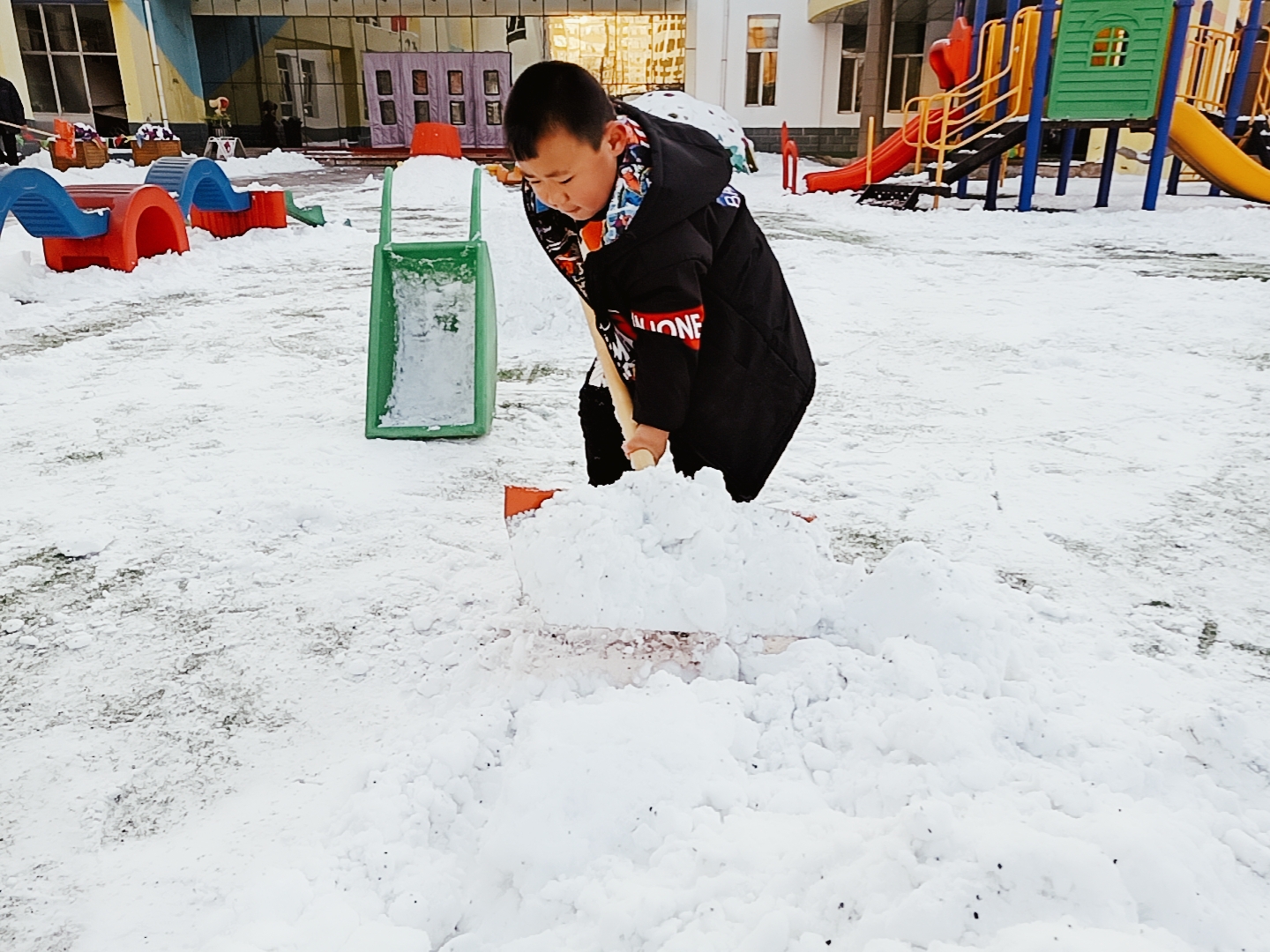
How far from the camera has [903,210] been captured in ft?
30.0

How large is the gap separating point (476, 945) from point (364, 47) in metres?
25.3

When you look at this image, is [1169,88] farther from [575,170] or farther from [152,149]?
[152,149]

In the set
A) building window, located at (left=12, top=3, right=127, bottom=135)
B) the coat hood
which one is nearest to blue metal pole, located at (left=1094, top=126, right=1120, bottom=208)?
the coat hood

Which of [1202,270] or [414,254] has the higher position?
[414,254]

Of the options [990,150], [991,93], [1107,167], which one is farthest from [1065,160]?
[990,150]

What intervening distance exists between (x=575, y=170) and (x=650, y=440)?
493 millimetres

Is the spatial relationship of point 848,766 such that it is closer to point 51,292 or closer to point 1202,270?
point 51,292

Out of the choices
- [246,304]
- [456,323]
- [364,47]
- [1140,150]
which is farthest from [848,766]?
[364,47]

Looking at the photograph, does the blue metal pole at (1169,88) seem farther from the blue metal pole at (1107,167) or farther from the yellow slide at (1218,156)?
the blue metal pole at (1107,167)

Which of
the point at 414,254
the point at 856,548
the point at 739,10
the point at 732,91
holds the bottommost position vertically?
the point at 856,548

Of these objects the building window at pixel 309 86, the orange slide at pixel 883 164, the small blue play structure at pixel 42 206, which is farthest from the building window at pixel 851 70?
the small blue play structure at pixel 42 206

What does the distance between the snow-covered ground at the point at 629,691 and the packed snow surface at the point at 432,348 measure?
0.67 ft

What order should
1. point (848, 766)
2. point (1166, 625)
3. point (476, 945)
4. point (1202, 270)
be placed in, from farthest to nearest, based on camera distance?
point (1202, 270), point (1166, 625), point (848, 766), point (476, 945)

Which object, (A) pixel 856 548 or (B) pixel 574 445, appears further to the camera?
(B) pixel 574 445
